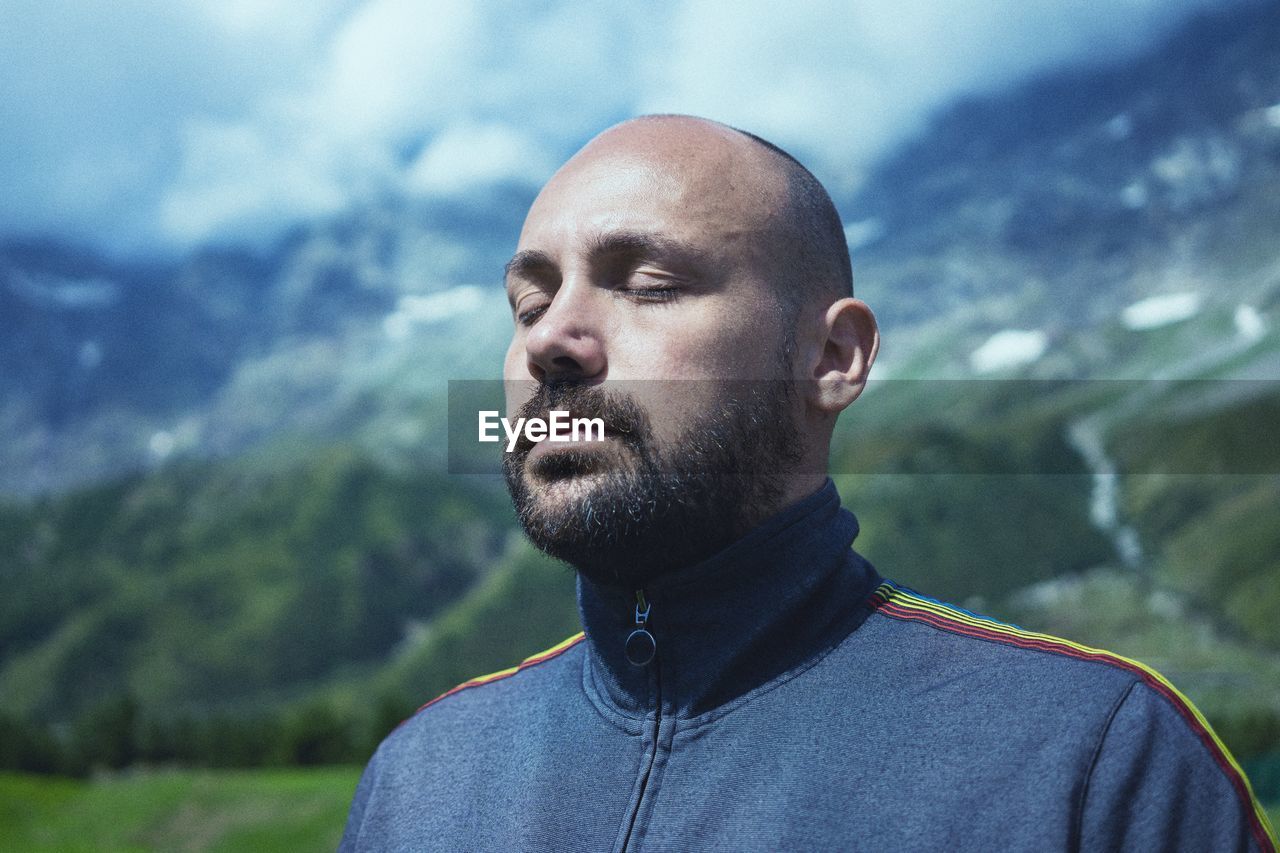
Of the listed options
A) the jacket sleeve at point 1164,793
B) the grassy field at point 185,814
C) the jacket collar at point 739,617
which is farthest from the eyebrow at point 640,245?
the grassy field at point 185,814

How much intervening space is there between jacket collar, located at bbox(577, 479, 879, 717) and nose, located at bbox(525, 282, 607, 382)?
376 millimetres

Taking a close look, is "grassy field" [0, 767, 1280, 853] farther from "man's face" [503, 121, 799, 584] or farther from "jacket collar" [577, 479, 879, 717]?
"man's face" [503, 121, 799, 584]

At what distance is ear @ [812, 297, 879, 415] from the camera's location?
1809 millimetres

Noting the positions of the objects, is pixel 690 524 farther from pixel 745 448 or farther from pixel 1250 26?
pixel 1250 26

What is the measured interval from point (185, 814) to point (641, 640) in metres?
14.9

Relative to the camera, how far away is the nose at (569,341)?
1617mm

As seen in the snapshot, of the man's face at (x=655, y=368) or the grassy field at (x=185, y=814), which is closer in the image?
the man's face at (x=655, y=368)

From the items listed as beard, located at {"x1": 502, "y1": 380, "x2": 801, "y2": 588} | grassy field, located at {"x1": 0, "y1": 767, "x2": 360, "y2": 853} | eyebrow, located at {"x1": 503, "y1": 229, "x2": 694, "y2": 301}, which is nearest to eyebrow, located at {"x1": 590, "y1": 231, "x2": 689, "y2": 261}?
eyebrow, located at {"x1": 503, "y1": 229, "x2": 694, "y2": 301}

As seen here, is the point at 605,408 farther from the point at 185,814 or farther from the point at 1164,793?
the point at 185,814

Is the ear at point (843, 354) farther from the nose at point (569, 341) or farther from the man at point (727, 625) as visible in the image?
the nose at point (569, 341)

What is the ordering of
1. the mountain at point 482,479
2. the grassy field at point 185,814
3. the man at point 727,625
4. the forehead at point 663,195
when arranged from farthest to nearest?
the mountain at point 482,479
the grassy field at point 185,814
the forehead at point 663,195
the man at point 727,625

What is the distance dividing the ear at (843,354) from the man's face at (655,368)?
110mm

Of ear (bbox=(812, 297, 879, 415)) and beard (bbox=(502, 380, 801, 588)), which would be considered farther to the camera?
ear (bbox=(812, 297, 879, 415))

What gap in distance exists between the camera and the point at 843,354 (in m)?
1.85
